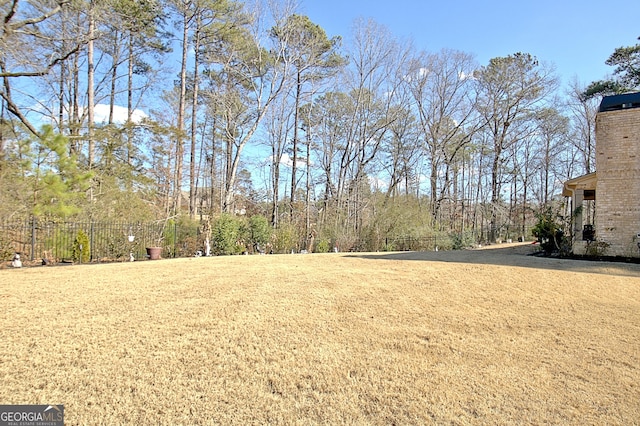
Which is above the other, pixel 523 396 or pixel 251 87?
pixel 251 87

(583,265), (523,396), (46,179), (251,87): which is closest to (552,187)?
(583,265)

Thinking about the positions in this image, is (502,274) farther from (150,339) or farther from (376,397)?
(150,339)

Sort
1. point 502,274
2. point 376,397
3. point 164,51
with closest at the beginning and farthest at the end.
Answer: point 376,397 → point 502,274 → point 164,51

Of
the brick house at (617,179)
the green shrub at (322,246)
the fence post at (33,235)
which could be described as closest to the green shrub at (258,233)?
the green shrub at (322,246)

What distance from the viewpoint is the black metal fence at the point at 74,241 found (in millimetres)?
8359

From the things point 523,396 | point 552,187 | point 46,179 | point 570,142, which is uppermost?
point 570,142

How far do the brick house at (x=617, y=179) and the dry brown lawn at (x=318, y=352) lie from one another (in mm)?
4659

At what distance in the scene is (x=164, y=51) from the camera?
15.1 meters

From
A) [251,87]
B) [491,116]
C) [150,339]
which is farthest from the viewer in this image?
[491,116]

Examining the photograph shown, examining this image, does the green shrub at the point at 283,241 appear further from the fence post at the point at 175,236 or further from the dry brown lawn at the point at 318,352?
the dry brown lawn at the point at 318,352

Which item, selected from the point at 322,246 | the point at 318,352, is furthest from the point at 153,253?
the point at 318,352

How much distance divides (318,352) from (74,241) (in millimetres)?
8740

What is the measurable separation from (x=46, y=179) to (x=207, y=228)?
517 centimetres

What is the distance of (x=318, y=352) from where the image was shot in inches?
122
